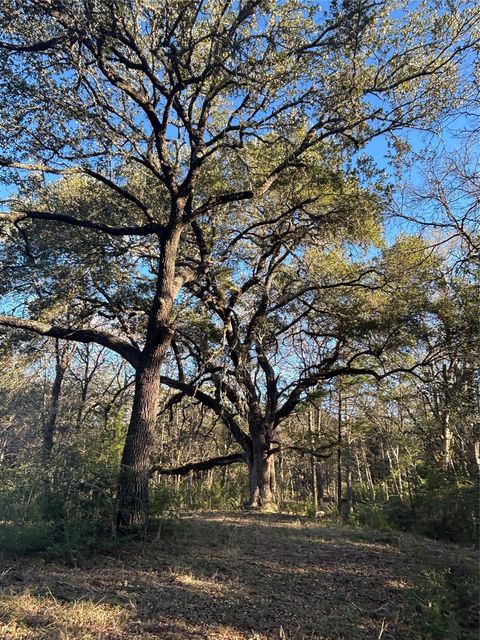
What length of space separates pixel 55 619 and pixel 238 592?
1822mm

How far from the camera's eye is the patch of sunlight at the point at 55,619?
305cm

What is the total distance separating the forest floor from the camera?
3.42 metres

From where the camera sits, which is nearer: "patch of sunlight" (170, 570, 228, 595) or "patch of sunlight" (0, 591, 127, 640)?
"patch of sunlight" (0, 591, 127, 640)

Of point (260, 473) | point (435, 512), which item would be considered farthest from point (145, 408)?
point (260, 473)

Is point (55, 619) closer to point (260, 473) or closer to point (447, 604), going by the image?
point (447, 604)

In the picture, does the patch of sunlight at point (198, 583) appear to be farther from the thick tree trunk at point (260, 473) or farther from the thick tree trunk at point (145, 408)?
the thick tree trunk at point (260, 473)

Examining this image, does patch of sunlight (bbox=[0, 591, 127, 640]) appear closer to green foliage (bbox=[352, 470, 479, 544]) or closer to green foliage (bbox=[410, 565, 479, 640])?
green foliage (bbox=[410, 565, 479, 640])

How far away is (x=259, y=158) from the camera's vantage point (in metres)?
9.58

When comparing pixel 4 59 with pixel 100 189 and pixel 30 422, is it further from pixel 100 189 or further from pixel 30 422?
pixel 30 422

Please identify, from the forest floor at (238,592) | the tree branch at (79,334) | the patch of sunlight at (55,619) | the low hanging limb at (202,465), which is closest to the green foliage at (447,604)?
the forest floor at (238,592)

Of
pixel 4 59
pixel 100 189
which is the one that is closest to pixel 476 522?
pixel 100 189

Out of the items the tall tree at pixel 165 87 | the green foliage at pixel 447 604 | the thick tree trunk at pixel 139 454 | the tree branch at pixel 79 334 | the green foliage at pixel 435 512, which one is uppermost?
the tall tree at pixel 165 87

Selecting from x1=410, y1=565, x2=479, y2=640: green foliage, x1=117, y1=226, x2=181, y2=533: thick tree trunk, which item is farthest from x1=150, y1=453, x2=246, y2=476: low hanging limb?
x1=410, y1=565, x2=479, y2=640: green foliage

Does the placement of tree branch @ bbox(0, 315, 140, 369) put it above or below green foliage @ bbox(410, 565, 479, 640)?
above
